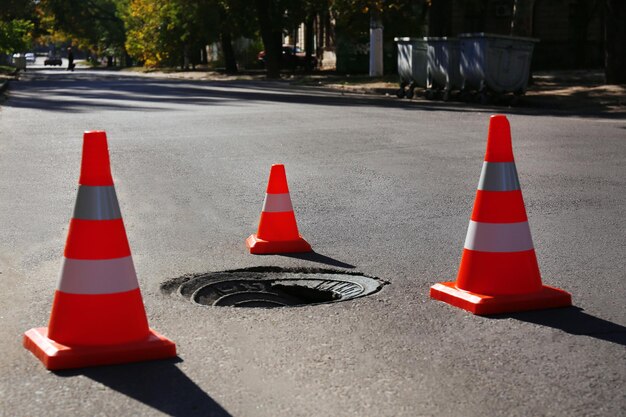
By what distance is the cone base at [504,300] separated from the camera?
219 inches

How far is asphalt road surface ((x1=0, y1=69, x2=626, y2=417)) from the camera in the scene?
4.26m

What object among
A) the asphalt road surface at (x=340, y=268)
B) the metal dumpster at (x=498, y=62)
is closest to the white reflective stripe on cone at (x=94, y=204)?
the asphalt road surface at (x=340, y=268)

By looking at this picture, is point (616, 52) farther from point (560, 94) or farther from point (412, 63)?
point (412, 63)

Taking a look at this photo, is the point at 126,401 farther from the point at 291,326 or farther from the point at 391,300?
the point at 391,300

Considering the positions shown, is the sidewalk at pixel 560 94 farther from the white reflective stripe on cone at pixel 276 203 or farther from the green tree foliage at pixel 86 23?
the green tree foliage at pixel 86 23

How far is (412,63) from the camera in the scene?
28.9m

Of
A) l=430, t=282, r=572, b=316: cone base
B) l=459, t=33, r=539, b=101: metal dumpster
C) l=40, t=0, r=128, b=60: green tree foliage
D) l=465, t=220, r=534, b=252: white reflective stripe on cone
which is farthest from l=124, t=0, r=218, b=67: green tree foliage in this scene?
l=430, t=282, r=572, b=316: cone base

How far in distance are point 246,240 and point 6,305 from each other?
2147 mm

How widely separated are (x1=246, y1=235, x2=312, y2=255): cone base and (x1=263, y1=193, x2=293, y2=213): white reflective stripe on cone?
226 millimetres

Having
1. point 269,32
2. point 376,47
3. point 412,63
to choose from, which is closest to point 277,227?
point 412,63

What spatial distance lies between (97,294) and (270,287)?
1.77 meters

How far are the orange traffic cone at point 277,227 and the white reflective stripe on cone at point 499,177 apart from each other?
182cm

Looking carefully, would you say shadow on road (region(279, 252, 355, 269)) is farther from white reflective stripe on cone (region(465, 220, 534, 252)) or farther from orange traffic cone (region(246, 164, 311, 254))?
white reflective stripe on cone (region(465, 220, 534, 252))

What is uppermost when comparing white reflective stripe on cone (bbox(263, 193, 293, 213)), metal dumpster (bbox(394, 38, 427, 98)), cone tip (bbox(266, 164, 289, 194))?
cone tip (bbox(266, 164, 289, 194))
